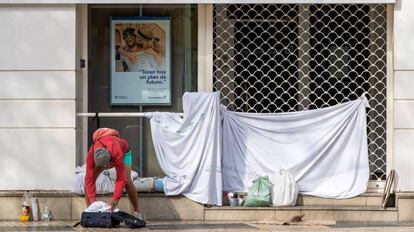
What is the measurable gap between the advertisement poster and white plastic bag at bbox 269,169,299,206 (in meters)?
2.08

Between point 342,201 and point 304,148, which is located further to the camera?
point 304,148

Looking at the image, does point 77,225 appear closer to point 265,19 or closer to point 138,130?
point 138,130

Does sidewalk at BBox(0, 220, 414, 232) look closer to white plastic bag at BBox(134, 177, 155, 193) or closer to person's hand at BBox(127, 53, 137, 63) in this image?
white plastic bag at BBox(134, 177, 155, 193)

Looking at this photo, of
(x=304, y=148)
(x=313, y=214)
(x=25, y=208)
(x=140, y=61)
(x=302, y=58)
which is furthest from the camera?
(x=302, y=58)

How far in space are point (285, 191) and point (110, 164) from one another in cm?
259

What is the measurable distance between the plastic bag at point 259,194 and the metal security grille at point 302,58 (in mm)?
1228

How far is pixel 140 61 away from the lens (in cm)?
1225

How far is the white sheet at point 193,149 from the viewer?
11.5m

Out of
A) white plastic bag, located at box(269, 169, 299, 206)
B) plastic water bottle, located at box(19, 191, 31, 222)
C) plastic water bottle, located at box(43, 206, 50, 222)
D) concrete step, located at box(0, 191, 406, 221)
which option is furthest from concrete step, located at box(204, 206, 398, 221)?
plastic water bottle, located at box(19, 191, 31, 222)

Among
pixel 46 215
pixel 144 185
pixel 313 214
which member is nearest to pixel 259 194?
pixel 313 214

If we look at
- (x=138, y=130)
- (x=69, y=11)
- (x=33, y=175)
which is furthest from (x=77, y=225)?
(x=69, y=11)

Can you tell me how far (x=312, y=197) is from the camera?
39.0ft

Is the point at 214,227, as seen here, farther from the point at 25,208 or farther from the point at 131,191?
the point at 25,208

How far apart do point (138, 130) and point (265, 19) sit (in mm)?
2552
